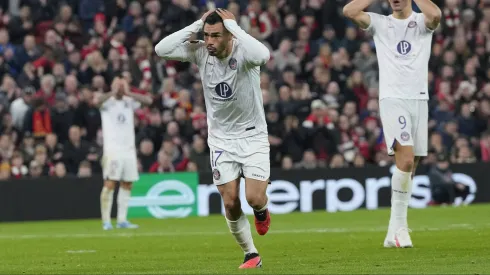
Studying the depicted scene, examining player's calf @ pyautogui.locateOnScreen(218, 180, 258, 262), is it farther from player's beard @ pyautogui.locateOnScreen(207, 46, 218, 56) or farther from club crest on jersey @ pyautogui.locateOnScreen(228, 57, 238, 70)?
player's beard @ pyautogui.locateOnScreen(207, 46, 218, 56)

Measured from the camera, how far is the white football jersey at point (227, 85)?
11.6 m

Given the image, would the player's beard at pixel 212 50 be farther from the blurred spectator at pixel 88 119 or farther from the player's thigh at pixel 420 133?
the blurred spectator at pixel 88 119

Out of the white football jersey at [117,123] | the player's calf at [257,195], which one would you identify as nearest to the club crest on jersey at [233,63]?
the player's calf at [257,195]

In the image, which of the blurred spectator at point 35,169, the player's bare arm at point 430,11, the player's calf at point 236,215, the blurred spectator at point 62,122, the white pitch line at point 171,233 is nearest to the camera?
the player's calf at point 236,215

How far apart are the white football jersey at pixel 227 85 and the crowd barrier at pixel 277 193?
13305 mm

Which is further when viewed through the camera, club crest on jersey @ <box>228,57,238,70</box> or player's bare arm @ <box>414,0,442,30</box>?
player's bare arm @ <box>414,0,442,30</box>

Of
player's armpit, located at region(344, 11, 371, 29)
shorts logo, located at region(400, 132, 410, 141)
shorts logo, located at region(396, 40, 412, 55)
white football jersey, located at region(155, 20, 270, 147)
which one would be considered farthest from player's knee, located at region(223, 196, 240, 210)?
shorts logo, located at region(396, 40, 412, 55)

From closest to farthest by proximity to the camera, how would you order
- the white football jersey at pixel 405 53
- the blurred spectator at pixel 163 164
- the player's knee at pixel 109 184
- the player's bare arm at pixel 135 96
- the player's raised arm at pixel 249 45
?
the player's raised arm at pixel 249 45 → the white football jersey at pixel 405 53 → the player's bare arm at pixel 135 96 → the player's knee at pixel 109 184 → the blurred spectator at pixel 163 164

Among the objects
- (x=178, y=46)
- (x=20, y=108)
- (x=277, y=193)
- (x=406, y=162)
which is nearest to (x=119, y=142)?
(x=277, y=193)

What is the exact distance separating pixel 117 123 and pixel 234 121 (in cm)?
1064

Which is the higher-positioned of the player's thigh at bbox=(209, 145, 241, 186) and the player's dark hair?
the player's dark hair

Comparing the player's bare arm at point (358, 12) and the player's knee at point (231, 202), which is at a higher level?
the player's bare arm at point (358, 12)

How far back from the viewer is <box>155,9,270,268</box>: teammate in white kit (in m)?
11.6

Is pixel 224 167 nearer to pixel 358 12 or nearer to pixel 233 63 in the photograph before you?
pixel 233 63
